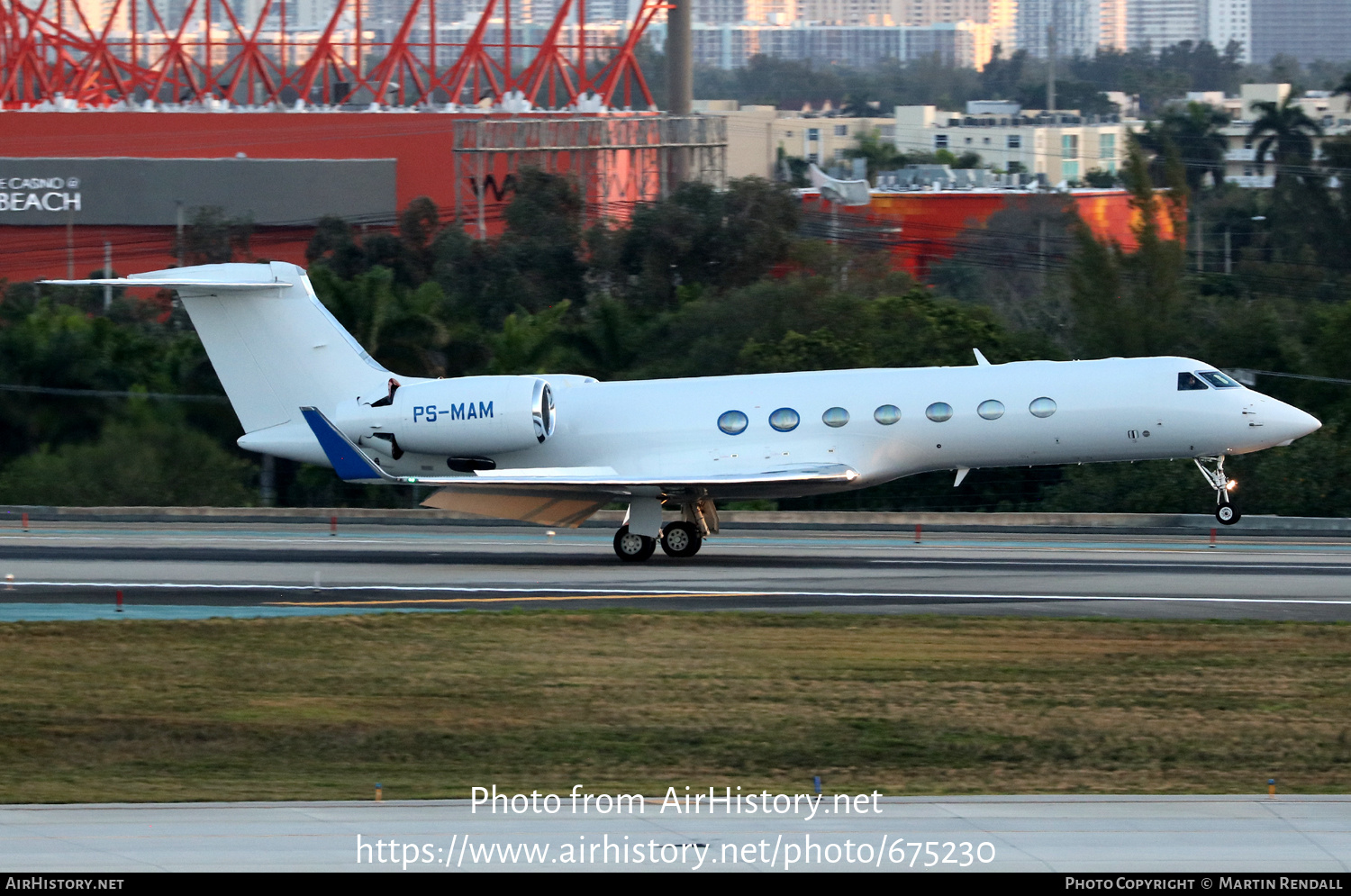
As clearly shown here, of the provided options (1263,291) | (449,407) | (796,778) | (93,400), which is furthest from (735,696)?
(1263,291)

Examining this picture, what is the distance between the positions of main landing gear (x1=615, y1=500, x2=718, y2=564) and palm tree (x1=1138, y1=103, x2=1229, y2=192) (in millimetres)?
88905

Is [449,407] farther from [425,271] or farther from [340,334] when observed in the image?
[425,271]

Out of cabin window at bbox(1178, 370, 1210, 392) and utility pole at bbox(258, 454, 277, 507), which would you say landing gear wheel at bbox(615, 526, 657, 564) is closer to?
cabin window at bbox(1178, 370, 1210, 392)

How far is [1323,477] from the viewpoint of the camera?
32.6m

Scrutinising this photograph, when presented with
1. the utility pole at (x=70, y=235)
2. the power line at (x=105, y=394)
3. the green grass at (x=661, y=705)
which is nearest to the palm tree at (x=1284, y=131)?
the utility pole at (x=70, y=235)

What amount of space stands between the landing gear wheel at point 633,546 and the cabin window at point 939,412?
14.8 ft

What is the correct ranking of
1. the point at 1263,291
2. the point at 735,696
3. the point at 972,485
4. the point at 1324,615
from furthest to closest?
the point at 1263,291 → the point at 972,485 → the point at 1324,615 → the point at 735,696

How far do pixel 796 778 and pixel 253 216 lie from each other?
68391mm

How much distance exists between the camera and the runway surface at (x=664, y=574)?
70.9ft

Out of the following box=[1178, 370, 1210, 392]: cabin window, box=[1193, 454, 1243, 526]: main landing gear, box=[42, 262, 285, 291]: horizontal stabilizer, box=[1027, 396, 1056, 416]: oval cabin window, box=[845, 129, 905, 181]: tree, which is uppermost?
box=[845, 129, 905, 181]: tree

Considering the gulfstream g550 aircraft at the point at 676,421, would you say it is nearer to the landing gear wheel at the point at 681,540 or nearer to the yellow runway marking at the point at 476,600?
the landing gear wheel at the point at 681,540

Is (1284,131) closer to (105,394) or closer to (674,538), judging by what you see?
(105,394)

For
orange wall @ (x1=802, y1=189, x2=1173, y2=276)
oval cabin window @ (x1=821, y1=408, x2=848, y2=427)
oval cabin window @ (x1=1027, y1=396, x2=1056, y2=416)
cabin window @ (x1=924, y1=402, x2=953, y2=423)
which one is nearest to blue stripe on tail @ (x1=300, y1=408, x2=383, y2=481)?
oval cabin window @ (x1=821, y1=408, x2=848, y2=427)

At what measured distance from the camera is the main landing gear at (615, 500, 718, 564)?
2539 centimetres
